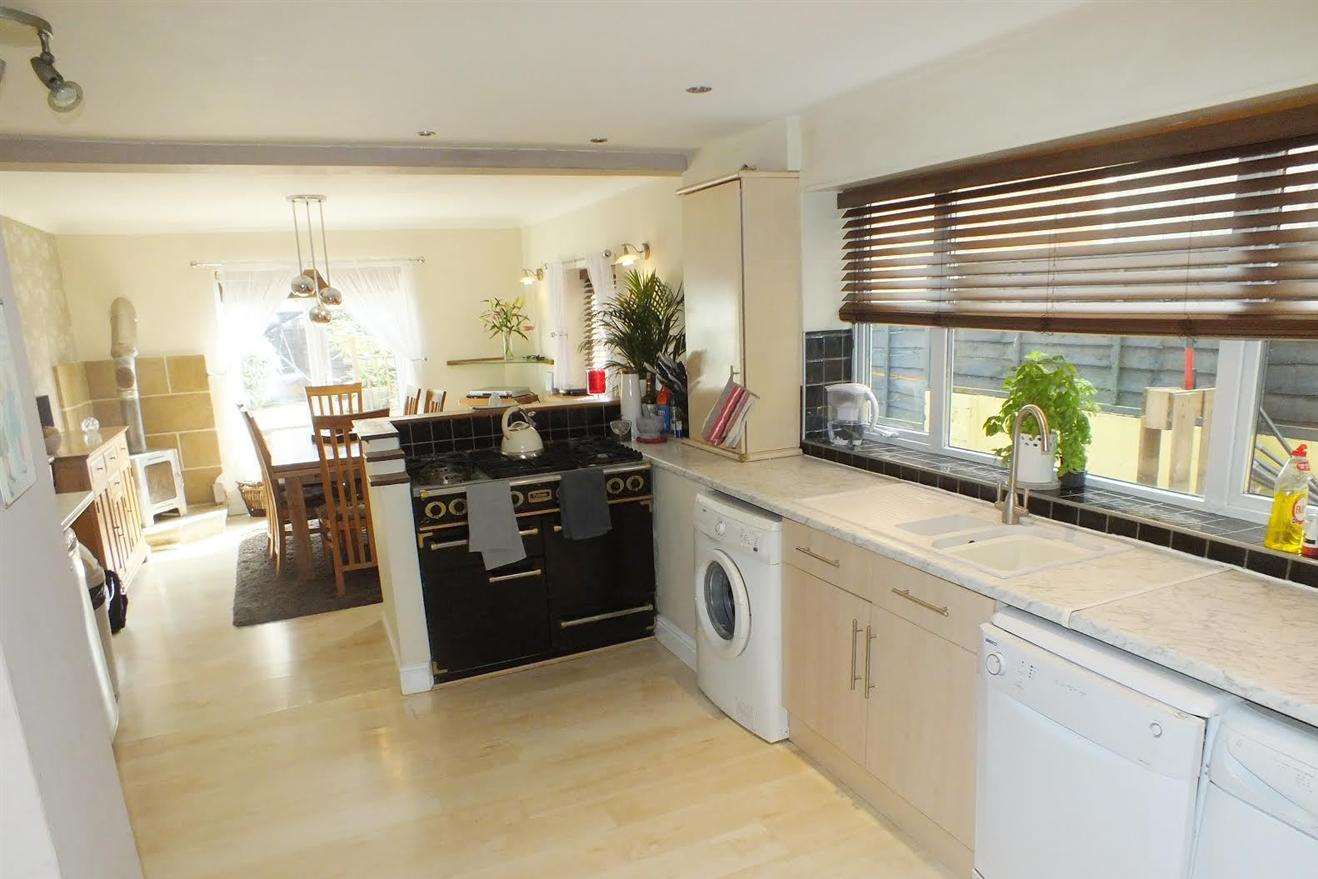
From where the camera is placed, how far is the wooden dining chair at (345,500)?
464 centimetres

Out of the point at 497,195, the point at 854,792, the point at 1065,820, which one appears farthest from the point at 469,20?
the point at 497,195

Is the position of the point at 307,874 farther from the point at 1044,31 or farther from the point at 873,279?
the point at 1044,31

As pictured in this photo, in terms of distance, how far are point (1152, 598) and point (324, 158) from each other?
11.8 feet

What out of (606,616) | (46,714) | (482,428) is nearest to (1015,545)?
(606,616)

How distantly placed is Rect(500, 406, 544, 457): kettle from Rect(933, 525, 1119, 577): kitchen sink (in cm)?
204

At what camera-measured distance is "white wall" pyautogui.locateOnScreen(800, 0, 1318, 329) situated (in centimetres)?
181

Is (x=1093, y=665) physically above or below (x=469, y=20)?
below

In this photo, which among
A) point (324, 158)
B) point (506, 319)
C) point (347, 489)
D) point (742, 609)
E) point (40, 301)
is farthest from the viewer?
point (506, 319)

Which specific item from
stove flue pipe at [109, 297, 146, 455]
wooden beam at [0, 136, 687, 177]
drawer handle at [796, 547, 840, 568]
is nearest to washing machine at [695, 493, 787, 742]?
drawer handle at [796, 547, 840, 568]

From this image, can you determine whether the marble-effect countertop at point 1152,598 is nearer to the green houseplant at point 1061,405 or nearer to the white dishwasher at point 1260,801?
the white dishwasher at point 1260,801

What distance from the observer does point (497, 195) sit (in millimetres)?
5723

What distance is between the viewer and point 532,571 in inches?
139

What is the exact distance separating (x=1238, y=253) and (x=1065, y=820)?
147 cm

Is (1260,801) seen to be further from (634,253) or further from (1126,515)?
(634,253)
